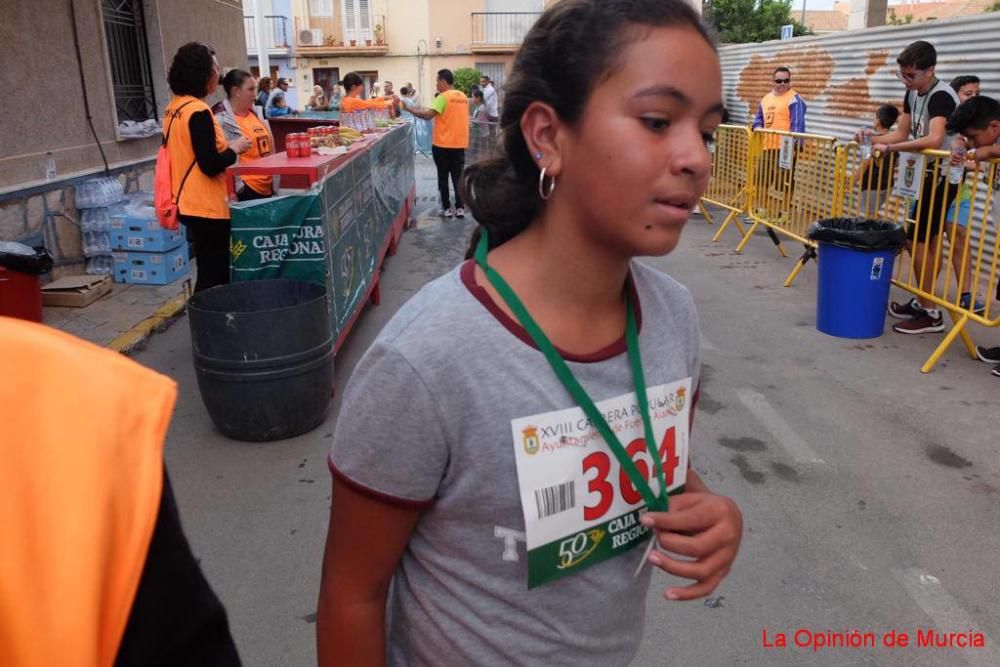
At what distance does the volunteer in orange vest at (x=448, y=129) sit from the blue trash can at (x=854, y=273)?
6295 mm

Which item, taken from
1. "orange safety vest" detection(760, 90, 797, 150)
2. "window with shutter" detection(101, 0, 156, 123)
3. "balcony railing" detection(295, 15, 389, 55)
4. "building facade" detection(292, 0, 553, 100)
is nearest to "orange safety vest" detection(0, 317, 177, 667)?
"window with shutter" detection(101, 0, 156, 123)

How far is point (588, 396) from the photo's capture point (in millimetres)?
1310

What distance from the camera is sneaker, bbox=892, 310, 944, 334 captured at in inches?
257

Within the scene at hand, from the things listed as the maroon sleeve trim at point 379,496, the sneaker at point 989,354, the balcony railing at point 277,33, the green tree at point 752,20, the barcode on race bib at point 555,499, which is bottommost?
the sneaker at point 989,354

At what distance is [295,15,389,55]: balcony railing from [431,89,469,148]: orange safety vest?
28.3 metres

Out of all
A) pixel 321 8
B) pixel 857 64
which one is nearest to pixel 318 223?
pixel 857 64

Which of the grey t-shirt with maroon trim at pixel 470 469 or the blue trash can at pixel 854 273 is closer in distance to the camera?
the grey t-shirt with maroon trim at pixel 470 469

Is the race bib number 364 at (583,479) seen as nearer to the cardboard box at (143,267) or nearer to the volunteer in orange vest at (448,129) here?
the cardboard box at (143,267)

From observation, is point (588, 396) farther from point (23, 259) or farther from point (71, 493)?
point (23, 259)

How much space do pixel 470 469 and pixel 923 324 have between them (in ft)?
20.7

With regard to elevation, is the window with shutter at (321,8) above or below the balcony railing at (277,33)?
above

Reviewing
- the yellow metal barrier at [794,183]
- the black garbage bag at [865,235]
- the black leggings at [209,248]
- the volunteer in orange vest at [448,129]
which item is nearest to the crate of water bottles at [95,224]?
Result: the black leggings at [209,248]

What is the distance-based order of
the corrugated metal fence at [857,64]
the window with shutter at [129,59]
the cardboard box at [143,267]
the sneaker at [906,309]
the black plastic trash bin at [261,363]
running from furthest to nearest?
1. the window with shutter at [129,59]
2. the corrugated metal fence at [857,64]
3. the cardboard box at [143,267]
4. the sneaker at [906,309]
5. the black plastic trash bin at [261,363]

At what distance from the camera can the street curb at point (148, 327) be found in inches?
243
